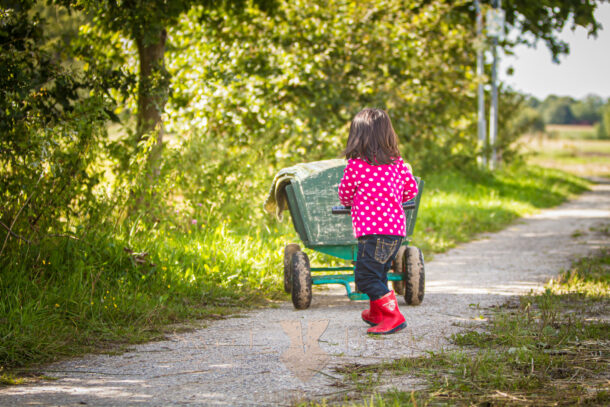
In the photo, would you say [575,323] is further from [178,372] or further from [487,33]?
[487,33]

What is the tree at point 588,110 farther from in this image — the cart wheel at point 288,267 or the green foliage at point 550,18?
the cart wheel at point 288,267

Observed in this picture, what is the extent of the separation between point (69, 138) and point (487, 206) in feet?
29.3

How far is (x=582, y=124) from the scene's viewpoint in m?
93.1

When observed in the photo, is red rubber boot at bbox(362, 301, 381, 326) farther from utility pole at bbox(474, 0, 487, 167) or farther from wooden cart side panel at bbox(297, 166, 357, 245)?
utility pole at bbox(474, 0, 487, 167)

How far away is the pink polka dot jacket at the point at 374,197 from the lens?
470 centimetres

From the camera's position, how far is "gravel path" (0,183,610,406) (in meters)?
3.30

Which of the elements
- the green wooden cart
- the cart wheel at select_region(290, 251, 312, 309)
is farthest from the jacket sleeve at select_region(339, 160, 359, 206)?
the cart wheel at select_region(290, 251, 312, 309)

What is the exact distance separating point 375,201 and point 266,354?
133cm

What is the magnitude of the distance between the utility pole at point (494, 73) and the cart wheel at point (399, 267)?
10952mm

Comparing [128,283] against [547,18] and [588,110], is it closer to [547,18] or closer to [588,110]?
[547,18]

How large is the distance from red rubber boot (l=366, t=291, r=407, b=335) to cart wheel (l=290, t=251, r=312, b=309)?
2.41 feet

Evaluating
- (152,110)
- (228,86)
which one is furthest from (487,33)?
(152,110)

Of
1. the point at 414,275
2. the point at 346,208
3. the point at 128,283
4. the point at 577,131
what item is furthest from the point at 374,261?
the point at 577,131

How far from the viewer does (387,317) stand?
464 cm
